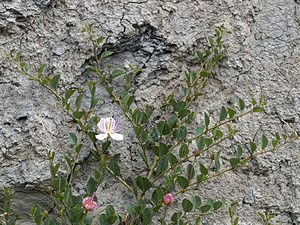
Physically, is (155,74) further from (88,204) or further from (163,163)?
(88,204)

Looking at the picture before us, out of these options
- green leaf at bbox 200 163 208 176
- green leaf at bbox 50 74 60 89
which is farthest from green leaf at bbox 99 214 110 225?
green leaf at bbox 50 74 60 89

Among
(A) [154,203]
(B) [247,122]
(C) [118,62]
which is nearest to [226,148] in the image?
(B) [247,122]

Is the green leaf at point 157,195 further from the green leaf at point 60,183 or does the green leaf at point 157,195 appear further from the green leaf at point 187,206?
the green leaf at point 60,183

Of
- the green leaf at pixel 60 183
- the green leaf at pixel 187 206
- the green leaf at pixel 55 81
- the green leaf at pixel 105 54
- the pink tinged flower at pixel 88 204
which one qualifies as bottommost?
the green leaf at pixel 187 206

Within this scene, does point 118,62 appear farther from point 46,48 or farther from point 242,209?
point 242,209

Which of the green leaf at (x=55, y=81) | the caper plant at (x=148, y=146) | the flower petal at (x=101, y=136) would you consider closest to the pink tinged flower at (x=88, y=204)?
the caper plant at (x=148, y=146)

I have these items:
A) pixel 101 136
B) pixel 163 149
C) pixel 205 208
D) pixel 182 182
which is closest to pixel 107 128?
pixel 101 136
